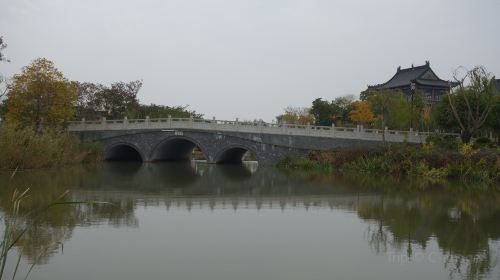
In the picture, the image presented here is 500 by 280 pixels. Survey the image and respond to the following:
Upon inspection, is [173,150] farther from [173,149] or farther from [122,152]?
[122,152]

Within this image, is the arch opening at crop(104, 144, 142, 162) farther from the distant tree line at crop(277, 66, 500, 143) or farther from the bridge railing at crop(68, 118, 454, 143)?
the distant tree line at crop(277, 66, 500, 143)

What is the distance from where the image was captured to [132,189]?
13.1 meters

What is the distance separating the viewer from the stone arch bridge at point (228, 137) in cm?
2225

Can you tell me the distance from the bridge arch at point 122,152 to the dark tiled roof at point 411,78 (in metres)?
20.8

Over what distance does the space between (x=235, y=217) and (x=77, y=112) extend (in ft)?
86.8

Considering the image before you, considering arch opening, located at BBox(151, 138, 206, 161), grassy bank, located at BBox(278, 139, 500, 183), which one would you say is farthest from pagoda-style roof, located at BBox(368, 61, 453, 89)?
arch opening, located at BBox(151, 138, 206, 161)

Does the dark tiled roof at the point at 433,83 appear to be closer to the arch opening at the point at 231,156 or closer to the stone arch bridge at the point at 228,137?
the stone arch bridge at the point at 228,137

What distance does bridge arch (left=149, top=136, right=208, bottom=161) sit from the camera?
86.2ft

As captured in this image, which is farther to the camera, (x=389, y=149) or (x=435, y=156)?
(x=389, y=149)

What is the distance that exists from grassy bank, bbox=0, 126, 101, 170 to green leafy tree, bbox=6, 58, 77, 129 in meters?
2.79

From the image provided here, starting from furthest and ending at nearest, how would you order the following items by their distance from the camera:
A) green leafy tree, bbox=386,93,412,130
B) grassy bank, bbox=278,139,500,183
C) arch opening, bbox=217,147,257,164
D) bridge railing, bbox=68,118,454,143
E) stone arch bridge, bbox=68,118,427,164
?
green leafy tree, bbox=386,93,412,130 → arch opening, bbox=217,147,257,164 → stone arch bridge, bbox=68,118,427,164 → bridge railing, bbox=68,118,454,143 → grassy bank, bbox=278,139,500,183

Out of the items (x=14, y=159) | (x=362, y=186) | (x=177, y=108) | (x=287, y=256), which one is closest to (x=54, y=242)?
(x=287, y=256)

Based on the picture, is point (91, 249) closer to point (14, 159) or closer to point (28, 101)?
point (14, 159)

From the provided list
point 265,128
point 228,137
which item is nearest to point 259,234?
point 265,128
